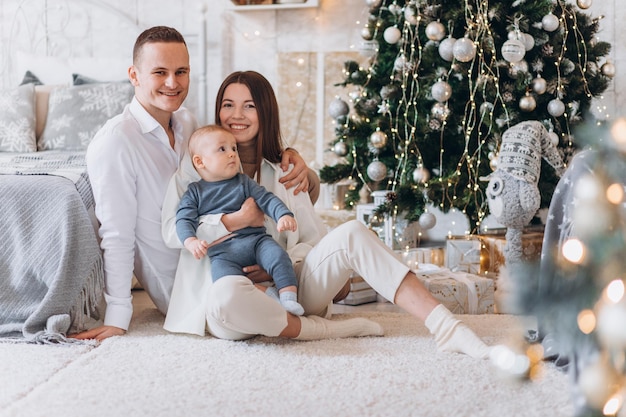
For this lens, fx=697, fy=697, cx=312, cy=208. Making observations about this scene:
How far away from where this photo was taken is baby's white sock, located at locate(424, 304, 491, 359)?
1.75 m

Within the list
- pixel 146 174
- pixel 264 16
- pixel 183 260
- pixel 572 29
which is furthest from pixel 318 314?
pixel 264 16

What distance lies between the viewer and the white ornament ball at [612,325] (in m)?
0.57

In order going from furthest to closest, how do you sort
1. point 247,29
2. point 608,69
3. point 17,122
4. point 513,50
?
point 247,29, point 17,122, point 608,69, point 513,50

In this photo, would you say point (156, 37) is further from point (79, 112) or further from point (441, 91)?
point (79, 112)

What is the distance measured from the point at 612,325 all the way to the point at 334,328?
4.67 feet

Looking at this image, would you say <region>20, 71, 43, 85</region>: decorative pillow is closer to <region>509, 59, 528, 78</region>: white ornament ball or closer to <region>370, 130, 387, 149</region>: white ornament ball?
<region>370, 130, 387, 149</region>: white ornament ball

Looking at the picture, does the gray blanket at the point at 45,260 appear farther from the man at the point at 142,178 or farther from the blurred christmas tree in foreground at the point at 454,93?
the blurred christmas tree in foreground at the point at 454,93

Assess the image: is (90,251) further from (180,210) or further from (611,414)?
(611,414)

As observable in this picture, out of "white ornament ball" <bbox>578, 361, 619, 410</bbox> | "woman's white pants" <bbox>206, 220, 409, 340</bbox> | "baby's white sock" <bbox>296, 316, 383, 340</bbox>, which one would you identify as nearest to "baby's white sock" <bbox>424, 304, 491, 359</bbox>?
"woman's white pants" <bbox>206, 220, 409, 340</bbox>

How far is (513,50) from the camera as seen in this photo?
2914 mm

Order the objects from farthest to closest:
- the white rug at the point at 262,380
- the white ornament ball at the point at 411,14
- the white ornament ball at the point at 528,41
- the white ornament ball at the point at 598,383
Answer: the white ornament ball at the point at 411,14, the white ornament ball at the point at 528,41, the white rug at the point at 262,380, the white ornament ball at the point at 598,383

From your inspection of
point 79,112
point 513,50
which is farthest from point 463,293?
point 79,112

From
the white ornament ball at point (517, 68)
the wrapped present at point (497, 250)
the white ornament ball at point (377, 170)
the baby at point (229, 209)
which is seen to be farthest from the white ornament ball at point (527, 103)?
the baby at point (229, 209)

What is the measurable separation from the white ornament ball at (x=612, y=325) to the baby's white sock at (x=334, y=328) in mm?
1364
